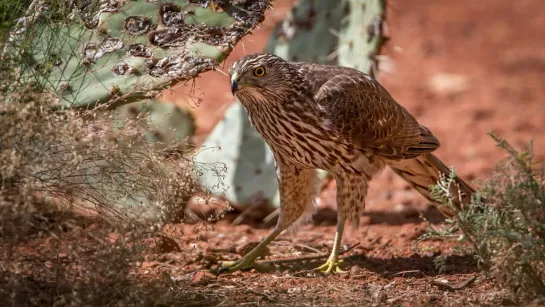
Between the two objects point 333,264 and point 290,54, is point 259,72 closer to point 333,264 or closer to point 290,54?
point 333,264

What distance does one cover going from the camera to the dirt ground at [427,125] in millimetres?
4871

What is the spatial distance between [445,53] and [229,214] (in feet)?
19.0

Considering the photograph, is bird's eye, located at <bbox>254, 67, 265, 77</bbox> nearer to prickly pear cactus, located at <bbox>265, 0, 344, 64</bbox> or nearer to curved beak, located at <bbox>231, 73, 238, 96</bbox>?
curved beak, located at <bbox>231, 73, 238, 96</bbox>

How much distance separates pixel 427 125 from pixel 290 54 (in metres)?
3.00

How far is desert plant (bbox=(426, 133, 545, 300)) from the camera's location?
409cm

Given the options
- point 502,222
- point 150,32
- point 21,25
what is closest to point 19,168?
point 21,25

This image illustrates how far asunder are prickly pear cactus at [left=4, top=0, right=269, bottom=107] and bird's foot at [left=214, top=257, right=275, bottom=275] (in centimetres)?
123

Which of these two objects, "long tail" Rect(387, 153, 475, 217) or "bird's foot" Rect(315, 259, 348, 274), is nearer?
"bird's foot" Rect(315, 259, 348, 274)

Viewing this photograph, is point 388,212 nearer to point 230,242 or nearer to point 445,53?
point 230,242

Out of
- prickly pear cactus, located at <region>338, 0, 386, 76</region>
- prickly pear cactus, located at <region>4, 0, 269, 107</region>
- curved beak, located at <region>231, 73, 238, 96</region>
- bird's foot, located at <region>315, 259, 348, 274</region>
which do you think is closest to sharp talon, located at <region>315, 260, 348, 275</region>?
bird's foot, located at <region>315, 259, 348, 274</region>

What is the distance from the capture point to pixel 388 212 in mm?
7430

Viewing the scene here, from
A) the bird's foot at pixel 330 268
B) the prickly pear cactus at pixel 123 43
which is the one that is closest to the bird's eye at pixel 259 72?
the prickly pear cactus at pixel 123 43

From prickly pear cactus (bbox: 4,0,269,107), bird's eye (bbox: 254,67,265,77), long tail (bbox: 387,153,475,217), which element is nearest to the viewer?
prickly pear cactus (bbox: 4,0,269,107)

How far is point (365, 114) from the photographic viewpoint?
18.2 ft
